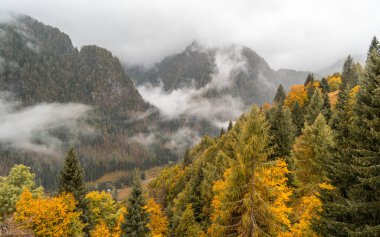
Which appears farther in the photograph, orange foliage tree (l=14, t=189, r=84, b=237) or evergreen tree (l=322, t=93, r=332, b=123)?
evergreen tree (l=322, t=93, r=332, b=123)

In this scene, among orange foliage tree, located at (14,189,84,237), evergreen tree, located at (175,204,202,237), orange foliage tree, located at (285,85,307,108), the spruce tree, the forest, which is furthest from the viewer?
orange foliage tree, located at (285,85,307,108)

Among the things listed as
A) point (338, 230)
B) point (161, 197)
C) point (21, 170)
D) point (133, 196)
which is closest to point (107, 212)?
point (21, 170)

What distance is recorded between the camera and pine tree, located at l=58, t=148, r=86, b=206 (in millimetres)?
44188

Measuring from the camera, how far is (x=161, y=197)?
397 ft

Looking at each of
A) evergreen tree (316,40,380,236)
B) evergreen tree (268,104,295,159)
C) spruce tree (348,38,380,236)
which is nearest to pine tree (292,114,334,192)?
evergreen tree (268,104,295,159)

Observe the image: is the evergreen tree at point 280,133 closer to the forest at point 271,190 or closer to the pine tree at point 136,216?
the forest at point 271,190

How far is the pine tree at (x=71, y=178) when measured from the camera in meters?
44.2

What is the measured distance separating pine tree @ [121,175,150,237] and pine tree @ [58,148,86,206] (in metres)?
13.3

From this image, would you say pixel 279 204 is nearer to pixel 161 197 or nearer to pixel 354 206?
pixel 354 206

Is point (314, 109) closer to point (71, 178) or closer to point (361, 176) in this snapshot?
point (71, 178)

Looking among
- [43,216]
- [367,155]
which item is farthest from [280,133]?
[43,216]

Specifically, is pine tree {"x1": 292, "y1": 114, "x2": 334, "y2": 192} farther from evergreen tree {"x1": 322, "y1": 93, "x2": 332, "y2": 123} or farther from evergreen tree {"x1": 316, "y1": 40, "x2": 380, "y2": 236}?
evergreen tree {"x1": 322, "y1": 93, "x2": 332, "y2": 123}

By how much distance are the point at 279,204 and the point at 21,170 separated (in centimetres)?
4578

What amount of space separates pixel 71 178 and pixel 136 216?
50.9ft
